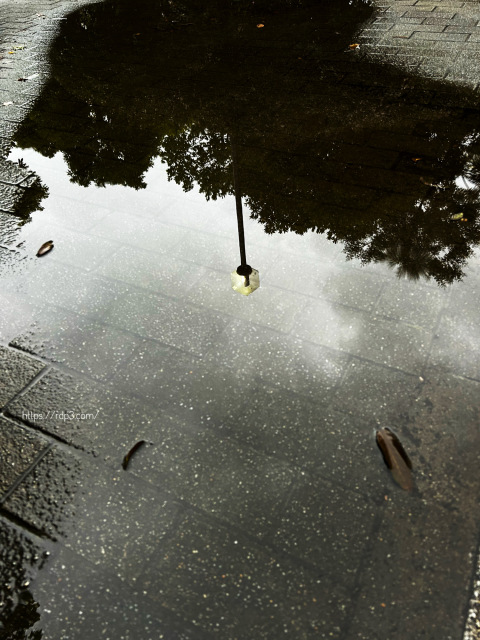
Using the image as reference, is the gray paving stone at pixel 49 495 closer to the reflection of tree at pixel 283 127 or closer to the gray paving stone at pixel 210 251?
the gray paving stone at pixel 210 251

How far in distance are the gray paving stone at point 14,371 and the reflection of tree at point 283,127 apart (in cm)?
241

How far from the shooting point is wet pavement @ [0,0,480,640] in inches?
94.3

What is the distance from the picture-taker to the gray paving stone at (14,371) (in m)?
3.43

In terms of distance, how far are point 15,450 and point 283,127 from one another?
15.2 feet

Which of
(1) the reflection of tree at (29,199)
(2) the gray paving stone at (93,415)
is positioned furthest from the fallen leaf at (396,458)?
(1) the reflection of tree at (29,199)

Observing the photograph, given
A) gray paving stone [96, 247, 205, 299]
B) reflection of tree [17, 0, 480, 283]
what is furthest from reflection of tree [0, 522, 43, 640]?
reflection of tree [17, 0, 480, 283]

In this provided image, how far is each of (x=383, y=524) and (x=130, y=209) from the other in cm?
380

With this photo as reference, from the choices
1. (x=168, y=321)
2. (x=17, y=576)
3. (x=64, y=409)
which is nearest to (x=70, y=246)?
(x=168, y=321)

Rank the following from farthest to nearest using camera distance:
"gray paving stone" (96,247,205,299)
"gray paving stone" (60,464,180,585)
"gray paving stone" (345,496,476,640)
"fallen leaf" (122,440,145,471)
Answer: "gray paving stone" (96,247,205,299) → "fallen leaf" (122,440,145,471) → "gray paving stone" (60,464,180,585) → "gray paving stone" (345,496,476,640)

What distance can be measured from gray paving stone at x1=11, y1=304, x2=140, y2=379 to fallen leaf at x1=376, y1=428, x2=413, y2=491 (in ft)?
6.19

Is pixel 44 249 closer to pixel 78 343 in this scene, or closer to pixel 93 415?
pixel 78 343

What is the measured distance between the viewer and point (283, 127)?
582 centimetres

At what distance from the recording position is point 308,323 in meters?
3.64

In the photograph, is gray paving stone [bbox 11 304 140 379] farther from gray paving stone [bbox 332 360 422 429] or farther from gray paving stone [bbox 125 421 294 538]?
gray paving stone [bbox 332 360 422 429]
